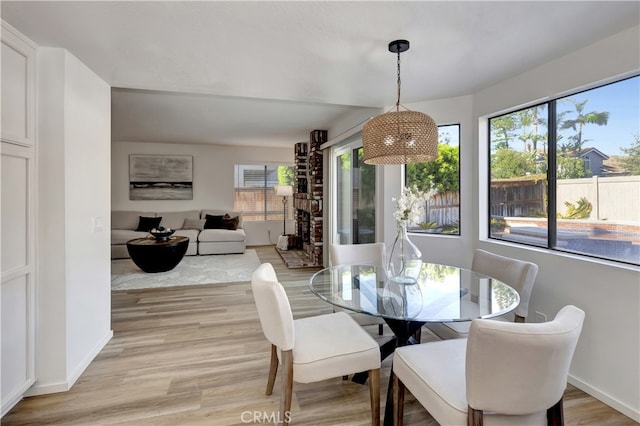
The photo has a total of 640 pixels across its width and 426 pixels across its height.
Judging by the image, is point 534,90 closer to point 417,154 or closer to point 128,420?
point 417,154

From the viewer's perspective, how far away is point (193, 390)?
2.02 m

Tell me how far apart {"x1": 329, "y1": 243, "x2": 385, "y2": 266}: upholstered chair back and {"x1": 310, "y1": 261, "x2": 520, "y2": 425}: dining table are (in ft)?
1.02

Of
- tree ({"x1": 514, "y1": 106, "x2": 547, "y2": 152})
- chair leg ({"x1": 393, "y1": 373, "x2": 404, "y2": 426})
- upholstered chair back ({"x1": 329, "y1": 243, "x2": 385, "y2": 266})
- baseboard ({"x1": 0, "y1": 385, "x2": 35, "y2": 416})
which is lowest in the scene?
baseboard ({"x1": 0, "y1": 385, "x2": 35, "y2": 416})

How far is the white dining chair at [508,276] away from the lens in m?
1.95

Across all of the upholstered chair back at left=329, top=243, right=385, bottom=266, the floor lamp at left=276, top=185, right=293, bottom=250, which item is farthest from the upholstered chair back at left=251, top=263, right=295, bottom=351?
the floor lamp at left=276, top=185, right=293, bottom=250

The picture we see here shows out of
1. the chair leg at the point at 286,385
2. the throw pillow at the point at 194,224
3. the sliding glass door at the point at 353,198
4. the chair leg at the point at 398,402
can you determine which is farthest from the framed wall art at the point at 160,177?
the chair leg at the point at 398,402

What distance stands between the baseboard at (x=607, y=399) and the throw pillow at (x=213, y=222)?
6311 millimetres

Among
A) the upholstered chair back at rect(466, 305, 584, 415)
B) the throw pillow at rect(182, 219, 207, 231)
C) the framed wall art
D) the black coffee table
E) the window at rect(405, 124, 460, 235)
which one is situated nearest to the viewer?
the upholstered chair back at rect(466, 305, 584, 415)

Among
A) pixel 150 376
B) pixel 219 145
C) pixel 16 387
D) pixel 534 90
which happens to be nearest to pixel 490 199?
pixel 534 90

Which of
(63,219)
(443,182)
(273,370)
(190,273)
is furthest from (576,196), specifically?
(190,273)

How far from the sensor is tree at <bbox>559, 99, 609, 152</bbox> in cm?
207

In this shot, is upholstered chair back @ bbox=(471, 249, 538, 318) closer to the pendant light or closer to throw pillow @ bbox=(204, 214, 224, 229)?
the pendant light

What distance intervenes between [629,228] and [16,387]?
3868mm

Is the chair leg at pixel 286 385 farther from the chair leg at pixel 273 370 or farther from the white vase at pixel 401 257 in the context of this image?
the white vase at pixel 401 257
